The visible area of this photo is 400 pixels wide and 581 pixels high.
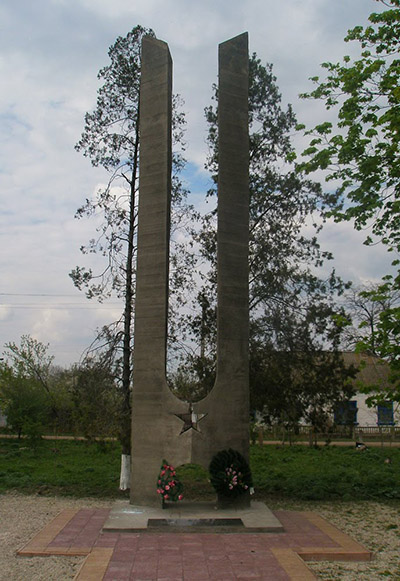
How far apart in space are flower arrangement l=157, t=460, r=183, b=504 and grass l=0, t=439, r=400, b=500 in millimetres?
2632

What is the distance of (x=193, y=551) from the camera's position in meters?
7.17

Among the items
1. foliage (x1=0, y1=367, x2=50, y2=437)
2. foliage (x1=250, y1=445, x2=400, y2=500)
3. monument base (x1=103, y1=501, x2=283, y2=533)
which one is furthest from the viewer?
foliage (x1=0, y1=367, x2=50, y2=437)

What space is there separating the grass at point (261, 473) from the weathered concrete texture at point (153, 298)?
2511 millimetres

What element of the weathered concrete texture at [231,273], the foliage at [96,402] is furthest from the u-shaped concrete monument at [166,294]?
the foliage at [96,402]

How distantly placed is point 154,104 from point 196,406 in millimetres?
5477

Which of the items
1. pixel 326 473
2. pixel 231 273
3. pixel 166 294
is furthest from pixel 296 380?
pixel 166 294

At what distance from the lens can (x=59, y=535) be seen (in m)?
7.97

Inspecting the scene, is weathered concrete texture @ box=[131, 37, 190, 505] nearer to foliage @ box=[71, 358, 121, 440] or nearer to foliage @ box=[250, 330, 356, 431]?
foliage @ box=[71, 358, 121, 440]

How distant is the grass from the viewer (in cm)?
1179

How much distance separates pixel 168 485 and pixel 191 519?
0.83m

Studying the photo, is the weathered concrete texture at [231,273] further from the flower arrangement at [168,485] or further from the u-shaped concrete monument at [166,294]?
the flower arrangement at [168,485]

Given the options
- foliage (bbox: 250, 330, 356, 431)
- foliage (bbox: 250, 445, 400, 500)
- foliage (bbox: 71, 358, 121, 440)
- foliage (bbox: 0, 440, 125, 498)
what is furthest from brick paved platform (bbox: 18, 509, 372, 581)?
foliage (bbox: 250, 330, 356, 431)

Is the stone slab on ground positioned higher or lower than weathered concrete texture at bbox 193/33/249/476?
lower

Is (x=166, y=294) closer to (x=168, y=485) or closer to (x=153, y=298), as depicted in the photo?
(x=153, y=298)
